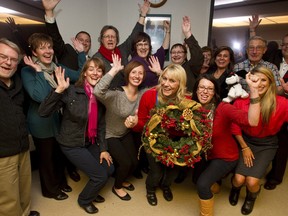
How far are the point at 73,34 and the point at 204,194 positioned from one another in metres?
2.77

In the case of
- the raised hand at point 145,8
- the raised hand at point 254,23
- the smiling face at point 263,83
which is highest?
the raised hand at point 145,8

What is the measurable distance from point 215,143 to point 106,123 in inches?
43.9

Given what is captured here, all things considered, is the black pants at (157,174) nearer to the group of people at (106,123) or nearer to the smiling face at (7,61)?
the group of people at (106,123)

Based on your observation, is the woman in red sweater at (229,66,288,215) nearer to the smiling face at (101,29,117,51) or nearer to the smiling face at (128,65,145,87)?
the smiling face at (128,65,145,87)

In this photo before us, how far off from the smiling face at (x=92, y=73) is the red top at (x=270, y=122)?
139 cm

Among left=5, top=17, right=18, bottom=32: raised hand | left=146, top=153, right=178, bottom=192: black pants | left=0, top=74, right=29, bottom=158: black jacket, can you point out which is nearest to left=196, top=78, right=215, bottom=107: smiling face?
left=146, top=153, right=178, bottom=192: black pants

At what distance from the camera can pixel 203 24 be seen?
387cm

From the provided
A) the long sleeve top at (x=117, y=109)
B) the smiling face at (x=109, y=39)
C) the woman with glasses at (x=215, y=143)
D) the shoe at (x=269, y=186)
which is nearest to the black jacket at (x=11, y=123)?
the long sleeve top at (x=117, y=109)

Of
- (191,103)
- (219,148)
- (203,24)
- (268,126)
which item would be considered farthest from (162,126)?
(203,24)

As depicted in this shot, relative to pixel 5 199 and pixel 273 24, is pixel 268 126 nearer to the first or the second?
pixel 273 24

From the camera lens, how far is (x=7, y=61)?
180 cm

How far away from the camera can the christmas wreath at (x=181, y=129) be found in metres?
2.02

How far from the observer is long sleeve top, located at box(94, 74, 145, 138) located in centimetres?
234

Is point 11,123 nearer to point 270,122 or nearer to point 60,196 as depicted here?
point 60,196
